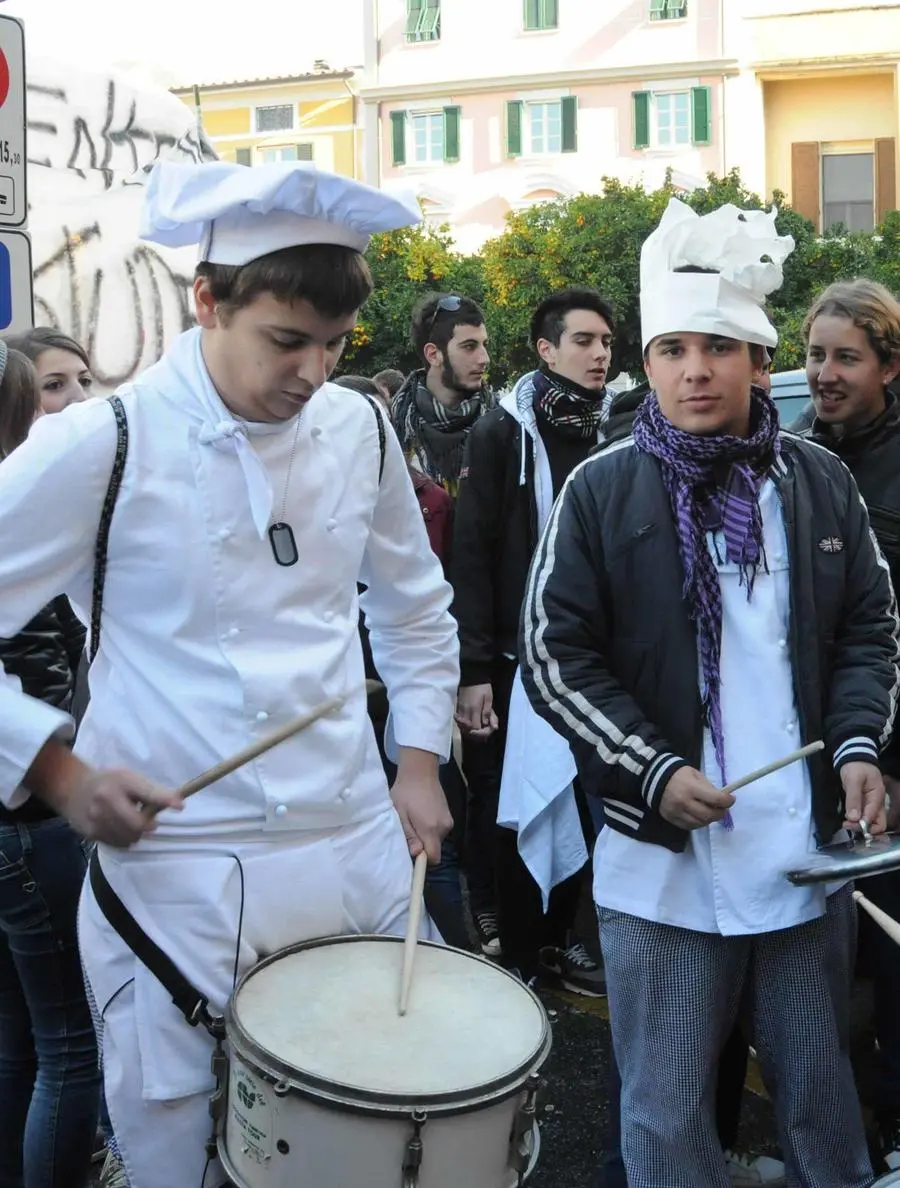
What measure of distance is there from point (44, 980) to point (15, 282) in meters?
2.64

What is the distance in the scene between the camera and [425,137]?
38312 mm

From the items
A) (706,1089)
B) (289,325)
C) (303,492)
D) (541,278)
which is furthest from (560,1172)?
(541,278)

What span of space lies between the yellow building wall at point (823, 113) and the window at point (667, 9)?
3.21 m

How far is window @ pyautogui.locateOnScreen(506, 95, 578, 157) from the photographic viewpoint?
3747cm

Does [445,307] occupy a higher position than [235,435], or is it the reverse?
[445,307]

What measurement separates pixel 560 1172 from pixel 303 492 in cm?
201

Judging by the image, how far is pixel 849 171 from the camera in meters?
36.1

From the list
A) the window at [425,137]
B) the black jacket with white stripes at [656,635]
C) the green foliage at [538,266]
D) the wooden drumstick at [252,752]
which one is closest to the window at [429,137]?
the window at [425,137]

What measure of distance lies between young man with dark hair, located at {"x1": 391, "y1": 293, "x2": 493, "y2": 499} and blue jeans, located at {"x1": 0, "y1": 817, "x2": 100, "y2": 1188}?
3147 millimetres

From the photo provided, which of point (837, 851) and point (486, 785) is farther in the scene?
point (486, 785)

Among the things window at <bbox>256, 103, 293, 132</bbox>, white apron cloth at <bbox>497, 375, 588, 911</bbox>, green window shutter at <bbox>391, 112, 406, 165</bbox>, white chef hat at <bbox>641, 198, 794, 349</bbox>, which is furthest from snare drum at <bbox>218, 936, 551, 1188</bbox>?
window at <bbox>256, 103, 293, 132</bbox>

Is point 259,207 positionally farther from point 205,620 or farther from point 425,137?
point 425,137

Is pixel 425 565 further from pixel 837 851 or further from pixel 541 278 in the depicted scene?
pixel 541 278

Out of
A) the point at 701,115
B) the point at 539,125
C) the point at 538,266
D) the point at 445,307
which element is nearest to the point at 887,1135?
the point at 445,307
